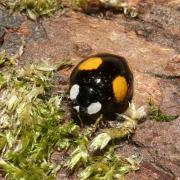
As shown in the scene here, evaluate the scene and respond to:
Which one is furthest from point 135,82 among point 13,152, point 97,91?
point 13,152

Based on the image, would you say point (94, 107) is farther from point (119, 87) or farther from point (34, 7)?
point (34, 7)

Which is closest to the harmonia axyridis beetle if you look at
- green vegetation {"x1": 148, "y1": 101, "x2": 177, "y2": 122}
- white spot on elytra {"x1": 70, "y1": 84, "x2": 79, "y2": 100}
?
white spot on elytra {"x1": 70, "y1": 84, "x2": 79, "y2": 100}

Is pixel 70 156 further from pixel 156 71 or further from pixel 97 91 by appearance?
pixel 156 71

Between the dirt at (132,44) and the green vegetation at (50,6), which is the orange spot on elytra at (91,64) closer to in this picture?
the dirt at (132,44)

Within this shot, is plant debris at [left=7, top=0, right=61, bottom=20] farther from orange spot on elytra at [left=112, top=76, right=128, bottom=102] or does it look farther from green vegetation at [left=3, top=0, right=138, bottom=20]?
orange spot on elytra at [left=112, top=76, right=128, bottom=102]

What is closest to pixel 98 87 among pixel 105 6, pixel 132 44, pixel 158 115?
pixel 158 115

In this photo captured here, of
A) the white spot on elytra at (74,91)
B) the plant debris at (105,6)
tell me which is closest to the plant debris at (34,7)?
the plant debris at (105,6)
